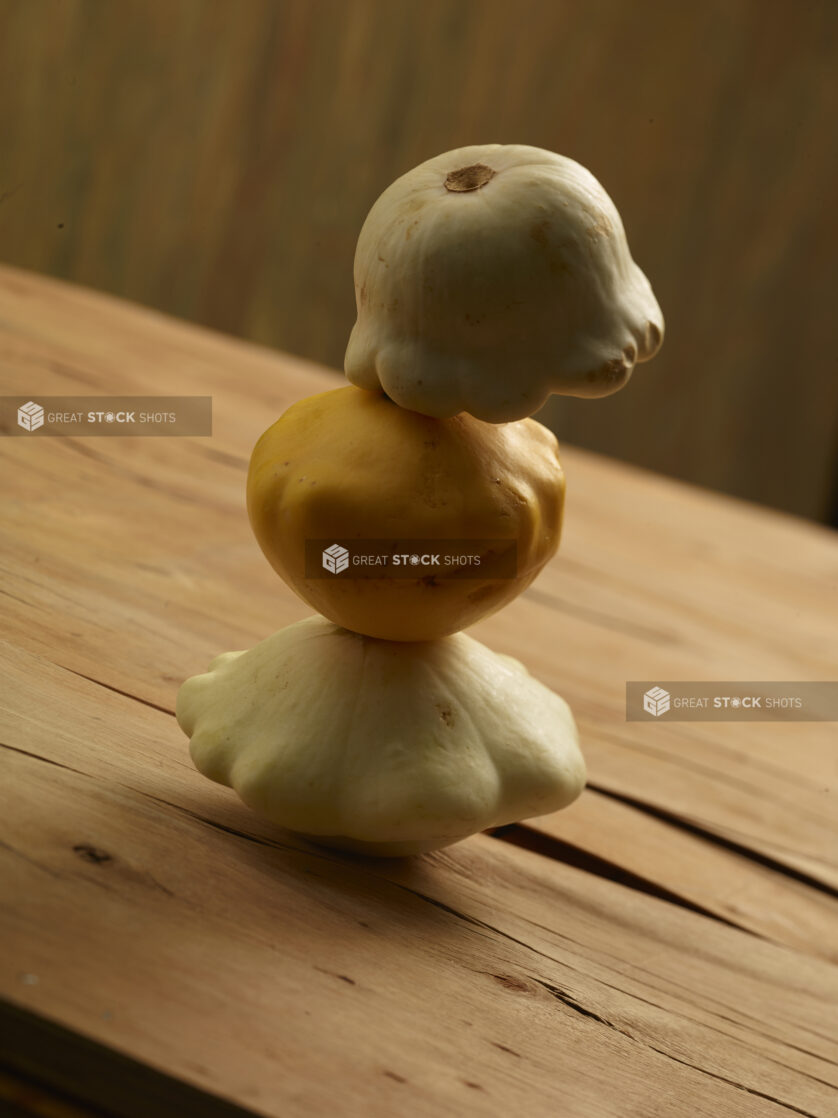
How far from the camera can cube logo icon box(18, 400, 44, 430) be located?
1.08 m

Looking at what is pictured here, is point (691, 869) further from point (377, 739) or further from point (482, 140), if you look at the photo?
point (482, 140)

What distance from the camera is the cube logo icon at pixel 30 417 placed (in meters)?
1.08

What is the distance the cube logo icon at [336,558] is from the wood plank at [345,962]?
16 cm

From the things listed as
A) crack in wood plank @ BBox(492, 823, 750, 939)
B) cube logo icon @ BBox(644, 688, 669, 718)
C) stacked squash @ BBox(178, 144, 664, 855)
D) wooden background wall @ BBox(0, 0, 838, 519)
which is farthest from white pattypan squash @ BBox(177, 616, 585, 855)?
wooden background wall @ BBox(0, 0, 838, 519)

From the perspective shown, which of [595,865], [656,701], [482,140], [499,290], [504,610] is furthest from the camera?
[482,140]

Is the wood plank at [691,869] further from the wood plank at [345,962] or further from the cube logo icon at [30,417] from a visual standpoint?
the cube logo icon at [30,417]

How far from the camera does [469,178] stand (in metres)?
0.55

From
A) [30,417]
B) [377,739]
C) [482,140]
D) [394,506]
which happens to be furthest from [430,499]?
[482,140]

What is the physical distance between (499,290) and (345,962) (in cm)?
32

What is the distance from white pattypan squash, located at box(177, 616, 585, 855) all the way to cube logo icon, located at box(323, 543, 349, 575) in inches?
3.0

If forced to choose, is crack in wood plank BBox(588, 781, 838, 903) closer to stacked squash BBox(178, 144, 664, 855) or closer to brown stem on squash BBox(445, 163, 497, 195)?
stacked squash BBox(178, 144, 664, 855)

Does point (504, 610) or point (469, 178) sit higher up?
point (469, 178)

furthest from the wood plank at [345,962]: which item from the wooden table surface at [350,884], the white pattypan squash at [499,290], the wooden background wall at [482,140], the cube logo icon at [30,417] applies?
the wooden background wall at [482,140]

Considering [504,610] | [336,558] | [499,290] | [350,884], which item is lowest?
[504,610]
